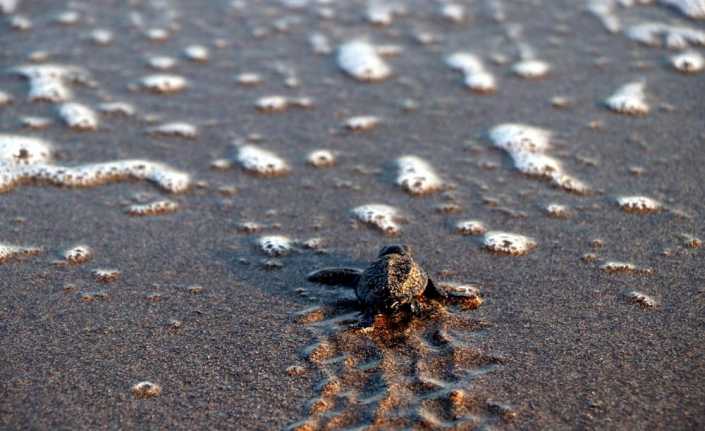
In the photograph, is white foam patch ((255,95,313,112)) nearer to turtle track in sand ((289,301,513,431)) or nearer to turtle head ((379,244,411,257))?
turtle head ((379,244,411,257))

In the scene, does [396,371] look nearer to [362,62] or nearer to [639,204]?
[639,204]

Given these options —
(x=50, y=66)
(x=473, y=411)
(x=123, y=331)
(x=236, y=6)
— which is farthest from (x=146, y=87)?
(x=473, y=411)

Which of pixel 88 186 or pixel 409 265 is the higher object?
pixel 409 265

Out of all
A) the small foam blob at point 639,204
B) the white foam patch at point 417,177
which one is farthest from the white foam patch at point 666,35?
the white foam patch at point 417,177

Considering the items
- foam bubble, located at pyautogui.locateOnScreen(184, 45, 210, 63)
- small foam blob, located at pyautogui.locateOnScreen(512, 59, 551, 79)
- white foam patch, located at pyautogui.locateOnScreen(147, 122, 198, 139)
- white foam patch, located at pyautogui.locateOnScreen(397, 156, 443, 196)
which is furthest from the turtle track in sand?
foam bubble, located at pyautogui.locateOnScreen(184, 45, 210, 63)

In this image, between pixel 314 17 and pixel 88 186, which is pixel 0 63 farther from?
pixel 314 17

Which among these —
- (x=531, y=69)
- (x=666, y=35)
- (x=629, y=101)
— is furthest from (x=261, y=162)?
(x=666, y=35)

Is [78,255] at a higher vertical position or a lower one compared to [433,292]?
lower

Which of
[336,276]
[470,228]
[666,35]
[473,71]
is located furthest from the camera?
[666,35]
